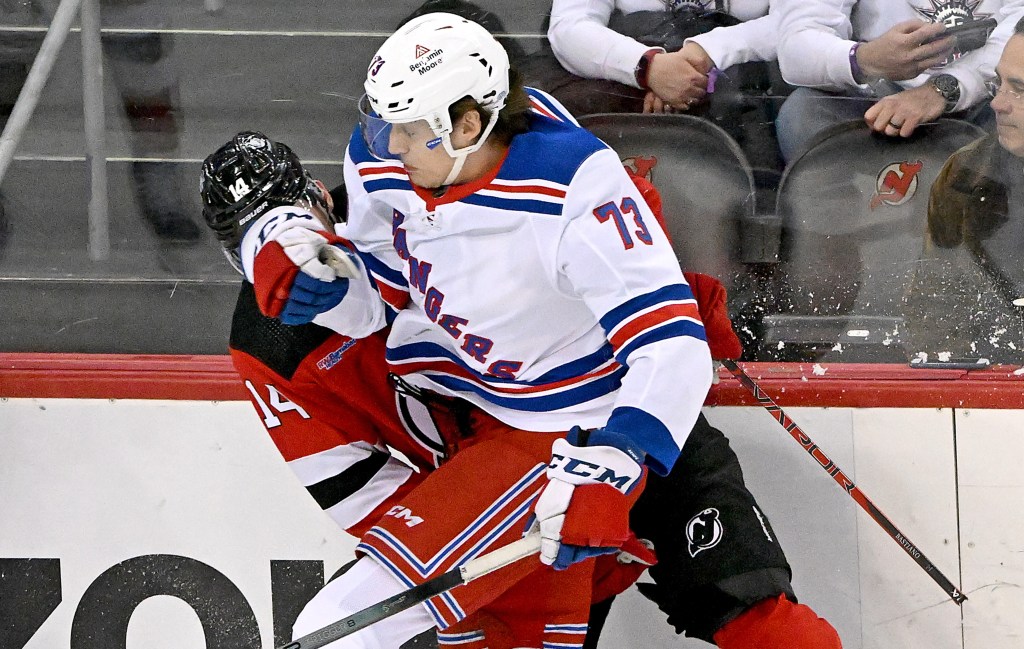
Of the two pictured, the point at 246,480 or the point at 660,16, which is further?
the point at 660,16

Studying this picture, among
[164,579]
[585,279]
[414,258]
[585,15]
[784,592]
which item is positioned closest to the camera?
[585,279]

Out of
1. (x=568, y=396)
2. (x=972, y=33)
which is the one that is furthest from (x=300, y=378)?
(x=972, y=33)

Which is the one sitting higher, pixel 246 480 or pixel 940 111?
pixel 940 111

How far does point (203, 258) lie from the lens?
7.87 ft

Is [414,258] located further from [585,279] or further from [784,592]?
[784,592]

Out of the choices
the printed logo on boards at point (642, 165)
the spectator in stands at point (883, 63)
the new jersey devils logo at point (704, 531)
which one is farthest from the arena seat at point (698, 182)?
the new jersey devils logo at point (704, 531)

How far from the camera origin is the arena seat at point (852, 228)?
7.54ft

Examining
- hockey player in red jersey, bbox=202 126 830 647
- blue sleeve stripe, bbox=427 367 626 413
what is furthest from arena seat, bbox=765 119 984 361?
blue sleeve stripe, bbox=427 367 626 413

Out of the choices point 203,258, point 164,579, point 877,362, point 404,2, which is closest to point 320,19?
point 404,2

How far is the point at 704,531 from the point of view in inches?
73.0

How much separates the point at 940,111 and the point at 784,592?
1066 mm

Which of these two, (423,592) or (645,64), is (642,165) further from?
(423,592)

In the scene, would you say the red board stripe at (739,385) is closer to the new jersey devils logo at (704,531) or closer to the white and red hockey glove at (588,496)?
the new jersey devils logo at (704,531)

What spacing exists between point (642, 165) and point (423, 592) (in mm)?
1144
